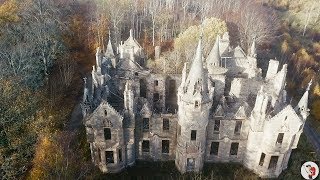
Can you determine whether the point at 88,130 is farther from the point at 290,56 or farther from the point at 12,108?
the point at 290,56

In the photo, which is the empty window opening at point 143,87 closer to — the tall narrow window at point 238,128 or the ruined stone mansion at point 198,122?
the ruined stone mansion at point 198,122

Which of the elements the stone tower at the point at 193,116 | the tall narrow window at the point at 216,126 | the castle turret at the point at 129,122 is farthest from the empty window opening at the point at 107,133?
the tall narrow window at the point at 216,126

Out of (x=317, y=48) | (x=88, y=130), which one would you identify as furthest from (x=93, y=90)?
(x=317, y=48)

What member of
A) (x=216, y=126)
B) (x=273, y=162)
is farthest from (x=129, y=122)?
(x=273, y=162)

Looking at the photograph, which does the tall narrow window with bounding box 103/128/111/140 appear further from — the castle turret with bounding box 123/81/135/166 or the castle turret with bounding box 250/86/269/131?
the castle turret with bounding box 250/86/269/131

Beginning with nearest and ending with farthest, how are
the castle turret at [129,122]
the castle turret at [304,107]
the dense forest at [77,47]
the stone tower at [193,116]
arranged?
the stone tower at [193,116], the castle turret at [129,122], the castle turret at [304,107], the dense forest at [77,47]

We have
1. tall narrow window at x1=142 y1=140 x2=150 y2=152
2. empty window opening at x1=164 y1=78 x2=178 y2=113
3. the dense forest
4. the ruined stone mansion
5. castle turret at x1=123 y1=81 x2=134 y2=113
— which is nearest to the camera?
castle turret at x1=123 y1=81 x2=134 y2=113

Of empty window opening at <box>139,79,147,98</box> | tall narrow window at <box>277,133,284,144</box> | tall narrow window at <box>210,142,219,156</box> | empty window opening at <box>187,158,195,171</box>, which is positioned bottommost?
empty window opening at <box>187,158,195,171</box>

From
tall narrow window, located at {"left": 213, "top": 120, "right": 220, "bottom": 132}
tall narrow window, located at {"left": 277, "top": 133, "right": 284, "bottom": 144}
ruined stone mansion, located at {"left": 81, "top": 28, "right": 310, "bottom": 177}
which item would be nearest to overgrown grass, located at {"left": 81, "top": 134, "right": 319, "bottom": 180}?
ruined stone mansion, located at {"left": 81, "top": 28, "right": 310, "bottom": 177}
